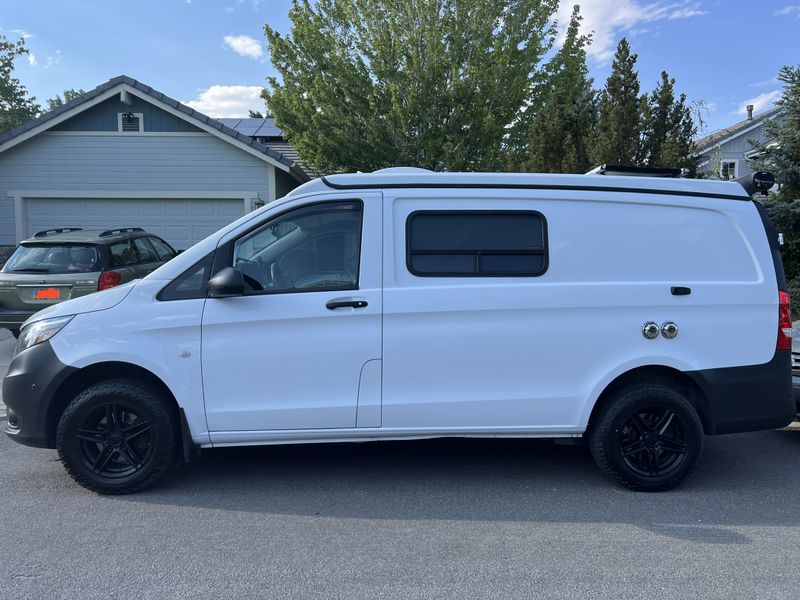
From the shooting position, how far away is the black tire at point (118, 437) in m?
4.17

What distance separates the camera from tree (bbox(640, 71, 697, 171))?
10805 mm

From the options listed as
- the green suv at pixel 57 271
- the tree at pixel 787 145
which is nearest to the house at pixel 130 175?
the green suv at pixel 57 271

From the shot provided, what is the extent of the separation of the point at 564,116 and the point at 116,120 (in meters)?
9.54

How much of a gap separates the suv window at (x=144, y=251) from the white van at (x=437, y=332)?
5198 mm

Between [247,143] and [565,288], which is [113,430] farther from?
[247,143]

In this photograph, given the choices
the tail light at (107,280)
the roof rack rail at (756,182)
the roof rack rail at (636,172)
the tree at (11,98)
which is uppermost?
the tree at (11,98)

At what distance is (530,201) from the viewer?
438 cm

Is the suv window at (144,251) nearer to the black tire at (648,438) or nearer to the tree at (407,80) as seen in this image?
the tree at (407,80)

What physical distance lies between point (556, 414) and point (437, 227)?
1.46 meters

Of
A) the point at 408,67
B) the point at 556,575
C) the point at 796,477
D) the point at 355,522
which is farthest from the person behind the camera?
the point at 408,67

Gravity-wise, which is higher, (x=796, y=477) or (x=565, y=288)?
(x=565, y=288)

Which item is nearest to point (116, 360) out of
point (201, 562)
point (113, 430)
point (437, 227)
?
point (113, 430)

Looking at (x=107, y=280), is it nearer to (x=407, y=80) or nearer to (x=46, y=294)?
(x=46, y=294)

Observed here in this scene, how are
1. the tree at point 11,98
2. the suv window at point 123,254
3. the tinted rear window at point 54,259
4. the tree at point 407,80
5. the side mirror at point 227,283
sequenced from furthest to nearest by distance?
the tree at point 11,98
the tree at point 407,80
the suv window at point 123,254
the tinted rear window at point 54,259
the side mirror at point 227,283
